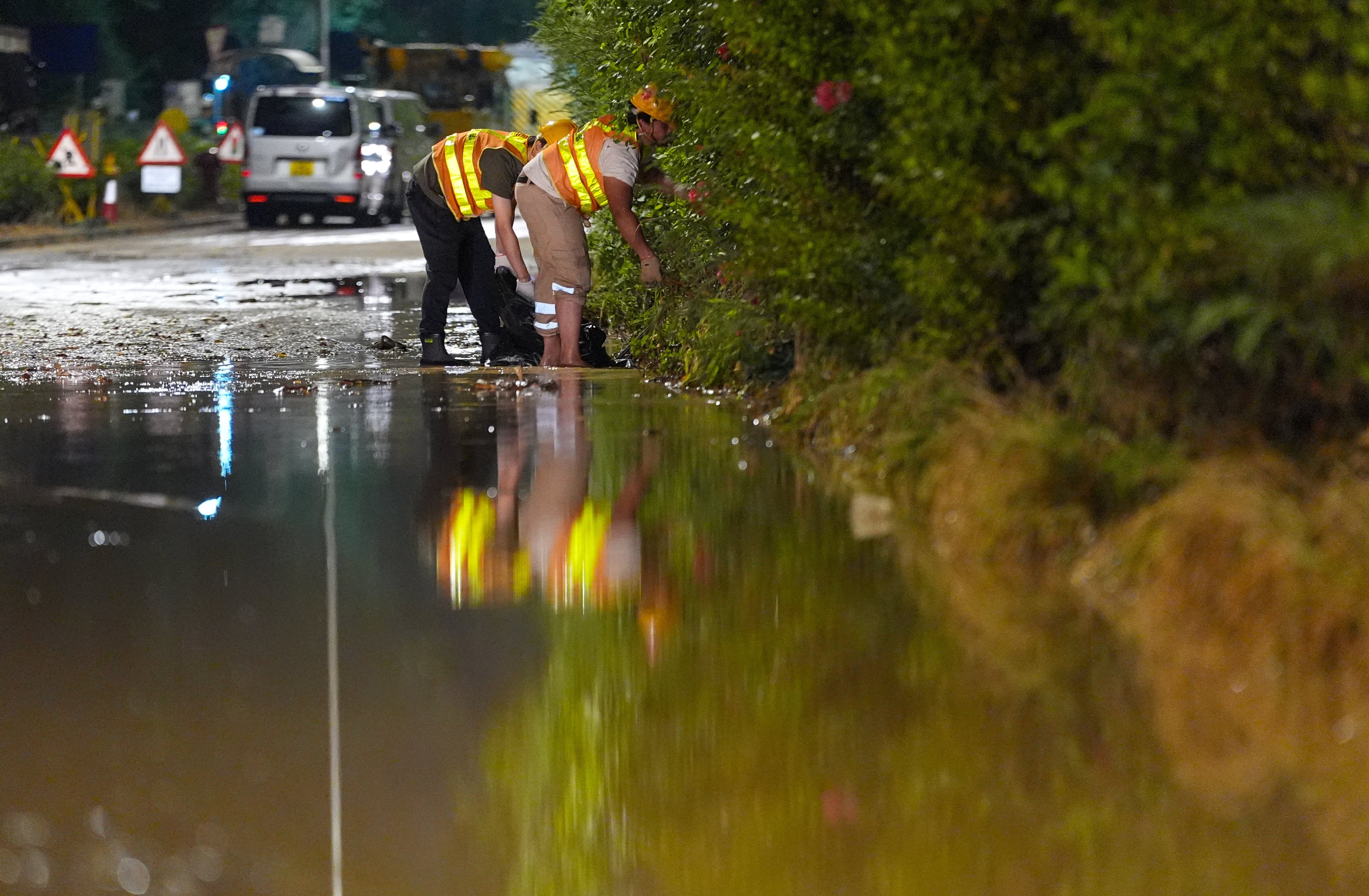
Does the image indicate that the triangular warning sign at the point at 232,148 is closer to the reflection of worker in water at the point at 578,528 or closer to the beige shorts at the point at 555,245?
the beige shorts at the point at 555,245

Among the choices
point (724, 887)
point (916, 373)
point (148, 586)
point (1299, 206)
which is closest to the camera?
point (724, 887)

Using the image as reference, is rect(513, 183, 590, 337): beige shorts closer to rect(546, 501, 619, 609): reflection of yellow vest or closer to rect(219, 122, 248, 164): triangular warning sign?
rect(546, 501, 619, 609): reflection of yellow vest

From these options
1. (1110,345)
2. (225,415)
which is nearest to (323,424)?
(225,415)

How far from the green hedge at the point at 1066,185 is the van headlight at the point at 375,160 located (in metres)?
23.7

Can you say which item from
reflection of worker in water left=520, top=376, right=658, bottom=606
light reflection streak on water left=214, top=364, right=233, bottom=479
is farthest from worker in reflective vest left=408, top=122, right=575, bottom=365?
reflection of worker in water left=520, top=376, right=658, bottom=606

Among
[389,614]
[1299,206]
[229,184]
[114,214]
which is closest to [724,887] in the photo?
[389,614]

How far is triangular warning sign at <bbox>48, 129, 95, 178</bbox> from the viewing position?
28.1m

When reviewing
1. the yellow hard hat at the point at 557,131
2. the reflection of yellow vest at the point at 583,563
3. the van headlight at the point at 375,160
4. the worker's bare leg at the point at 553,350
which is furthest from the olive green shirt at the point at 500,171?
the van headlight at the point at 375,160

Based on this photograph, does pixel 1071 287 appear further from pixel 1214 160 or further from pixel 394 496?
pixel 394 496

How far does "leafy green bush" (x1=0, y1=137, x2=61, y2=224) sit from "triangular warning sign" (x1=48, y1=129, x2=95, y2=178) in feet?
4.00

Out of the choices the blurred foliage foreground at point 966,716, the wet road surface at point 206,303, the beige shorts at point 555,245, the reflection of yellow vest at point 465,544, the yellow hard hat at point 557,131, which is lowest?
the wet road surface at point 206,303

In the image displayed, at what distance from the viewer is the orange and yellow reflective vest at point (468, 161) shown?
11.9 meters

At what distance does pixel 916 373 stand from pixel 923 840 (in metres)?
3.69

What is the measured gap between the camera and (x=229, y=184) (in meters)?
38.4
